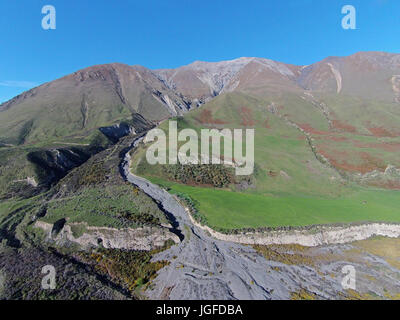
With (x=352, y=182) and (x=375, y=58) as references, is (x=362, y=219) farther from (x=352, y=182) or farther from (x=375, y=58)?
(x=375, y=58)

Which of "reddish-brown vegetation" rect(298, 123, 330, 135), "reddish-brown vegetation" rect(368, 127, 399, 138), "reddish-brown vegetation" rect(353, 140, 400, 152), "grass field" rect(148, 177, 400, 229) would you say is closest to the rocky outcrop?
"grass field" rect(148, 177, 400, 229)

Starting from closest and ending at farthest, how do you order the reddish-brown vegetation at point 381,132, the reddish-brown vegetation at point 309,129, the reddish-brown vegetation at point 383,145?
the reddish-brown vegetation at point 383,145, the reddish-brown vegetation at point 381,132, the reddish-brown vegetation at point 309,129

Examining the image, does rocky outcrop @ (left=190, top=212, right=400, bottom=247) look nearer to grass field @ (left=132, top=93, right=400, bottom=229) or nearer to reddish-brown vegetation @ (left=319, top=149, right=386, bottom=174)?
grass field @ (left=132, top=93, right=400, bottom=229)

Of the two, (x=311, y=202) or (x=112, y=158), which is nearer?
(x=311, y=202)

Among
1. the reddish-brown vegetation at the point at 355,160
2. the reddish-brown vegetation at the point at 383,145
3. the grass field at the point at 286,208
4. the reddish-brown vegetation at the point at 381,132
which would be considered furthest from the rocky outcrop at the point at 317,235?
the reddish-brown vegetation at the point at 381,132

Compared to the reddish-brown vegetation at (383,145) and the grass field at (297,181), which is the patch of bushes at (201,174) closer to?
the grass field at (297,181)

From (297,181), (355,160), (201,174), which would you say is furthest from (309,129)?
(201,174)

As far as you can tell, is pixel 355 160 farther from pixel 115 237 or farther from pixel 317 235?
pixel 115 237

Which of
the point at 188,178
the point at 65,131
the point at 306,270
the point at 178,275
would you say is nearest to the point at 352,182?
the point at 306,270
